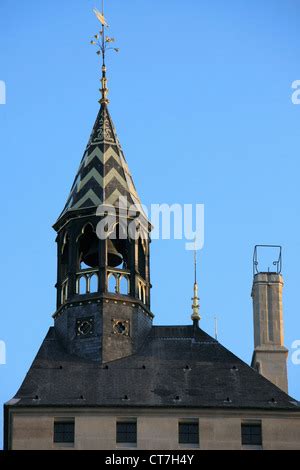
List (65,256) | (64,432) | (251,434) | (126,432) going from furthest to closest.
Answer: (65,256), (251,434), (126,432), (64,432)

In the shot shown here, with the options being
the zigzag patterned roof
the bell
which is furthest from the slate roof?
the zigzag patterned roof

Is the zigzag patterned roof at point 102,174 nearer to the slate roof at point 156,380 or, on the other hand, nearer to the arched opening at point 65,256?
the arched opening at point 65,256

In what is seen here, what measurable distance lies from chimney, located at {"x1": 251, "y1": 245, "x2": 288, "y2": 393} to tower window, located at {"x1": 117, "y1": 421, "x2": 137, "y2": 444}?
9115mm

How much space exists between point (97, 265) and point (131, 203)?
3776 millimetres

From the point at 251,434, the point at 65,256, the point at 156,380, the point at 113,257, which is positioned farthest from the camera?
the point at 113,257

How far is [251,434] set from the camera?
120 m

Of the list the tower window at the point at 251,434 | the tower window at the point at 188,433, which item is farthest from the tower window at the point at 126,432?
the tower window at the point at 251,434

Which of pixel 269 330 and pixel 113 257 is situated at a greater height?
pixel 113 257

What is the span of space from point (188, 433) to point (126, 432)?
2910 mm

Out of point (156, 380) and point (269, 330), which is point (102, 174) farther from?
point (156, 380)

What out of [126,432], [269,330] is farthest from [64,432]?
[269,330]

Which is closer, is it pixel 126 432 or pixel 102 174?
pixel 126 432

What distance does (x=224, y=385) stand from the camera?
12162 cm
